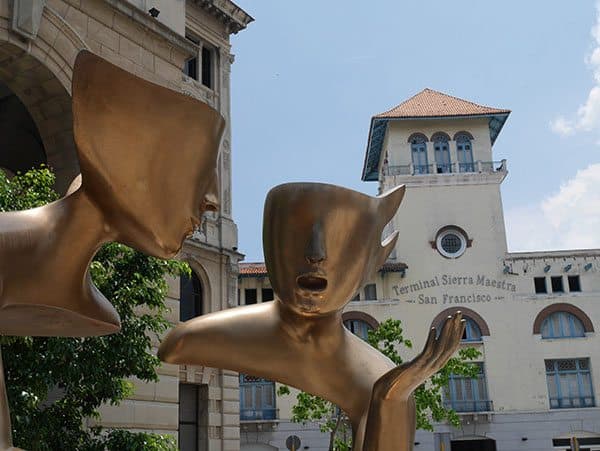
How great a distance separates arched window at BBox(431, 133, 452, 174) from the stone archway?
22485 millimetres

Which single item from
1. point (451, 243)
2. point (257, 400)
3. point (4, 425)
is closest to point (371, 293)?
point (451, 243)

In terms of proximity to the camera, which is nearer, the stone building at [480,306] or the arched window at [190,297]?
the arched window at [190,297]

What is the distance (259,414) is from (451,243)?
34.2 ft

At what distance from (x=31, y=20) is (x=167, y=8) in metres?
3.79

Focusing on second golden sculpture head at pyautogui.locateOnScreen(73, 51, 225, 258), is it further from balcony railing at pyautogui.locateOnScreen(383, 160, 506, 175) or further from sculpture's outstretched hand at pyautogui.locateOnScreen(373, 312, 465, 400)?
balcony railing at pyautogui.locateOnScreen(383, 160, 506, 175)

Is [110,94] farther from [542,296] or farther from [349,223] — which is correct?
[542,296]

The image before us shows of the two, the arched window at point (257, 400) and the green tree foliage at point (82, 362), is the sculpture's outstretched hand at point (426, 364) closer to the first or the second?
the green tree foliage at point (82, 362)

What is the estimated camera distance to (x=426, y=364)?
261 centimetres

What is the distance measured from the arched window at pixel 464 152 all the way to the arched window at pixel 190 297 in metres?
17.0

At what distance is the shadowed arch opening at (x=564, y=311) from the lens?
1113 inches

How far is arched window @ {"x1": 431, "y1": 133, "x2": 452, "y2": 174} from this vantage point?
1228 inches

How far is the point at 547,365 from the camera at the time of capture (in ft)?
92.9

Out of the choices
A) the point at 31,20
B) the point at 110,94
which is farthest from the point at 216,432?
the point at 110,94

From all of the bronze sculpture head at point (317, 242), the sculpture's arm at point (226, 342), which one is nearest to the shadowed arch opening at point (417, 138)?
the sculpture's arm at point (226, 342)
